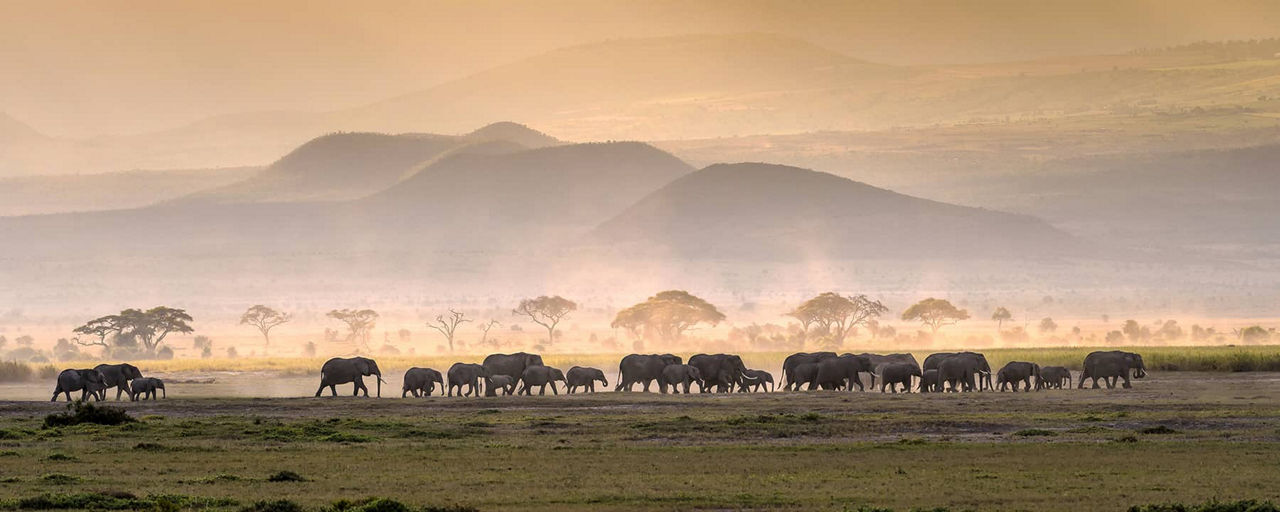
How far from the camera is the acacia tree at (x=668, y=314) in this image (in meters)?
143

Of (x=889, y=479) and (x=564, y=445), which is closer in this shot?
(x=889, y=479)

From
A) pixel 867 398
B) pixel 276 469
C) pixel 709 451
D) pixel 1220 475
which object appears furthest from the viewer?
pixel 867 398

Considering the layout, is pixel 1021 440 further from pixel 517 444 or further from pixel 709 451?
pixel 517 444

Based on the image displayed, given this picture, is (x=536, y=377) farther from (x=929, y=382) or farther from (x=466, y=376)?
(x=929, y=382)

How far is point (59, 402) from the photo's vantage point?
60500 millimetres

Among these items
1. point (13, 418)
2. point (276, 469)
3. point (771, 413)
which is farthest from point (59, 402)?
point (276, 469)

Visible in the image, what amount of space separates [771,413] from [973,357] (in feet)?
55.5

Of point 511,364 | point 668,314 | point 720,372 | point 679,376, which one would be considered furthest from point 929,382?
point 668,314

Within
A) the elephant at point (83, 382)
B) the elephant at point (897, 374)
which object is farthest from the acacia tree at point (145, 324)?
the elephant at point (897, 374)

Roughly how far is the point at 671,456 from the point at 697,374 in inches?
1182

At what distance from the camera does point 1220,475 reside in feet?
106

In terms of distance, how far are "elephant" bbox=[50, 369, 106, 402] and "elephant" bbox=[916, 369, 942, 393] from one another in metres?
26.4

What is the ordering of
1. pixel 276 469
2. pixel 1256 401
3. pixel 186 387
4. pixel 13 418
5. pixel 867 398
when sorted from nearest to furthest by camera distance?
pixel 276 469 → pixel 13 418 → pixel 1256 401 → pixel 867 398 → pixel 186 387

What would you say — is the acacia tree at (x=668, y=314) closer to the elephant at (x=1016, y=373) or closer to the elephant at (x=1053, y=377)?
the elephant at (x=1053, y=377)
